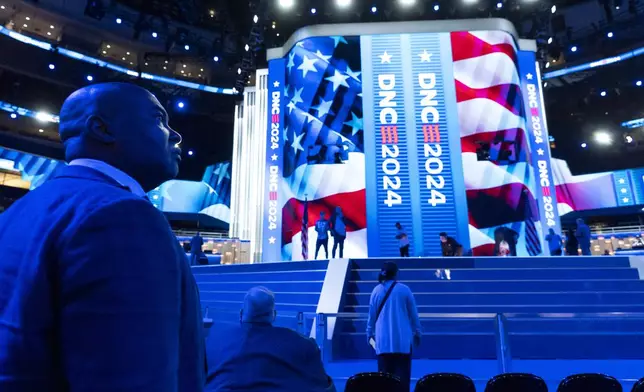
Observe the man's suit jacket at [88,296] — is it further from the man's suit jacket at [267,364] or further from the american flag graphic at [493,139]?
the american flag graphic at [493,139]

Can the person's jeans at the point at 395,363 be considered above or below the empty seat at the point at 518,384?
below

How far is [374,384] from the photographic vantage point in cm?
300

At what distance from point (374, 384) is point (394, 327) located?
1.52 metres

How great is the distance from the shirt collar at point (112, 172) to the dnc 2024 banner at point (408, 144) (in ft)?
47.0

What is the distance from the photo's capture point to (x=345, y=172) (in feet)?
52.5

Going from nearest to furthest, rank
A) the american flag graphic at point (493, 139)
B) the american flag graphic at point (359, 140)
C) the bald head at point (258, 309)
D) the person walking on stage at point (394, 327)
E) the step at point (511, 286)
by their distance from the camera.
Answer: the bald head at point (258, 309) < the person walking on stage at point (394, 327) < the step at point (511, 286) < the american flag graphic at point (493, 139) < the american flag graphic at point (359, 140)

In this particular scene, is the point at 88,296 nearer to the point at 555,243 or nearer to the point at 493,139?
the point at 555,243

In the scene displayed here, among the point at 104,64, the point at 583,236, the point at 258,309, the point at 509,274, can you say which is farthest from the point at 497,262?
the point at 104,64

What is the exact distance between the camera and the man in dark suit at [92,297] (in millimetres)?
654

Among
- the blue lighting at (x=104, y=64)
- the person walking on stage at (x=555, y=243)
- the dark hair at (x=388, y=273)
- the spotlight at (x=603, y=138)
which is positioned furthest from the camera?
the spotlight at (x=603, y=138)

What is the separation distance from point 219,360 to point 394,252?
1356cm

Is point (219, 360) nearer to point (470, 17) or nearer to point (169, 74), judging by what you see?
point (470, 17)

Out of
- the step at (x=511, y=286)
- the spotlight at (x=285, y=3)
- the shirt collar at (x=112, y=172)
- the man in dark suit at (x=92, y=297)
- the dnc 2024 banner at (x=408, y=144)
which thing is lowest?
the step at (x=511, y=286)

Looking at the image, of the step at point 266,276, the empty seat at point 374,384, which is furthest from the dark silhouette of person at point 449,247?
the empty seat at point 374,384
